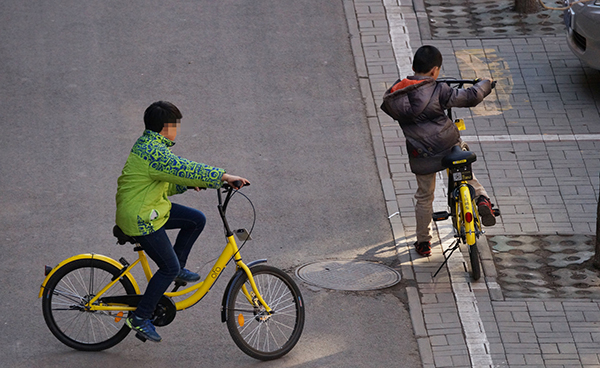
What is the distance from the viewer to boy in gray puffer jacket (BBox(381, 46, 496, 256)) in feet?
23.3

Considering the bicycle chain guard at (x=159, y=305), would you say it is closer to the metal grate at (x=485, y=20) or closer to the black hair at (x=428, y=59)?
the black hair at (x=428, y=59)

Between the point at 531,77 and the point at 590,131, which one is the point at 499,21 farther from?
the point at 590,131

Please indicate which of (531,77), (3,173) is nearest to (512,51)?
(531,77)

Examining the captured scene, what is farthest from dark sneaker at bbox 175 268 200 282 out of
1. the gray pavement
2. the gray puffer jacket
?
the gray puffer jacket

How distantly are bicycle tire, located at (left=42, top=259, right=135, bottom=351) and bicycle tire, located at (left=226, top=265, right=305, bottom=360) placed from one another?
87 cm

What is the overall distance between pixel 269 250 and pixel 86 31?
5752 millimetres

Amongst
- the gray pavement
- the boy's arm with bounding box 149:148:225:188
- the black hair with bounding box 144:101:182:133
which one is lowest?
the gray pavement

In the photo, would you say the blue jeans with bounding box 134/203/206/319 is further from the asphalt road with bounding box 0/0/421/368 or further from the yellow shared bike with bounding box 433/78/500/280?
the yellow shared bike with bounding box 433/78/500/280

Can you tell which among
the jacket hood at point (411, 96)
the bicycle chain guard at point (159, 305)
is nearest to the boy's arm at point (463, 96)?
the jacket hood at point (411, 96)

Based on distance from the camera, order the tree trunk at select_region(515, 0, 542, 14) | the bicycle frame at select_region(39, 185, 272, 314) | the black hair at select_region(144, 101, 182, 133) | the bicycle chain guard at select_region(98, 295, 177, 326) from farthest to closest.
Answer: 1. the tree trunk at select_region(515, 0, 542, 14)
2. the bicycle chain guard at select_region(98, 295, 177, 326)
3. the bicycle frame at select_region(39, 185, 272, 314)
4. the black hair at select_region(144, 101, 182, 133)

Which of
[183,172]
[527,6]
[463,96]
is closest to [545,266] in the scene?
[463,96]

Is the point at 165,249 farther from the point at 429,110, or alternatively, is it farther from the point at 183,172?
the point at 429,110

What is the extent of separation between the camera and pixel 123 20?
1213 centimetres

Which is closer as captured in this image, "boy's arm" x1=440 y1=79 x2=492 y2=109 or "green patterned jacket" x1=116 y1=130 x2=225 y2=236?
"green patterned jacket" x1=116 y1=130 x2=225 y2=236
